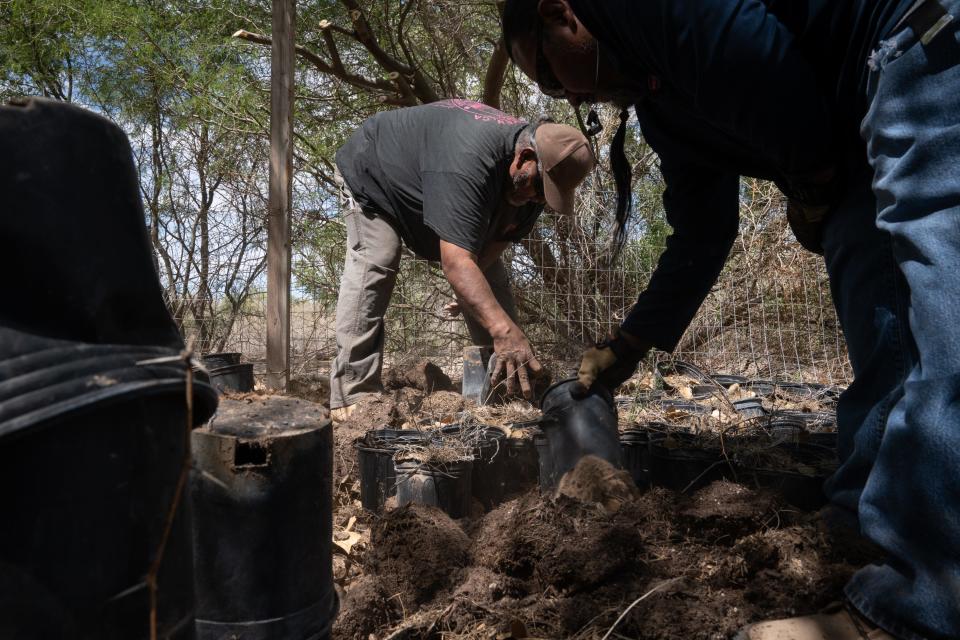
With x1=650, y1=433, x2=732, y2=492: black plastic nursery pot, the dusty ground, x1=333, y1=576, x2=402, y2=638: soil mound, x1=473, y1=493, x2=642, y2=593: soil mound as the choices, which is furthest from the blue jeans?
x1=650, y1=433, x2=732, y2=492: black plastic nursery pot

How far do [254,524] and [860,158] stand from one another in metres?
1.45

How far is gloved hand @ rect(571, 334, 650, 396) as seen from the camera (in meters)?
2.26

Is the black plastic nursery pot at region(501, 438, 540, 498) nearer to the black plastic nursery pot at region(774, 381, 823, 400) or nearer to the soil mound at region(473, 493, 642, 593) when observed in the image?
the soil mound at region(473, 493, 642, 593)

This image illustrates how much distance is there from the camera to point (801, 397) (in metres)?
4.40

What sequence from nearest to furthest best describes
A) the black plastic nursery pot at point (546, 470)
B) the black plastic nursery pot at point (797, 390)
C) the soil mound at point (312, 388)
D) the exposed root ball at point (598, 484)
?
the exposed root ball at point (598, 484)
the black plastic nursery pot at point (546, 470)
the black plastic nursery pot at point (797, 390)
the soil mound at point (312, 388)

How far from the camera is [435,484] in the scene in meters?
2.58

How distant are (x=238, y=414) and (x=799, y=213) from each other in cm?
148

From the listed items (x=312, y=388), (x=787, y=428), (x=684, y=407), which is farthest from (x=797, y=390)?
(x=312, y=388)

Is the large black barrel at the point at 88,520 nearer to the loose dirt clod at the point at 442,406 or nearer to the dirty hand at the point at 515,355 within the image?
the dirty hand at the point at 515,355

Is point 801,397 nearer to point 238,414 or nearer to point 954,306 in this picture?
point 954,306

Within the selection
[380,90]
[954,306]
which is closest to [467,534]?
[954,306]

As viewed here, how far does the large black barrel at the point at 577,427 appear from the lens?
2189 mm

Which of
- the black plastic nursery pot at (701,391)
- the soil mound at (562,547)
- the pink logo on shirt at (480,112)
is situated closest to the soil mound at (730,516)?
the soil mound at (562,547)

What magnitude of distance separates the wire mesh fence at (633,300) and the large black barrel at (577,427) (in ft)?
11.0
